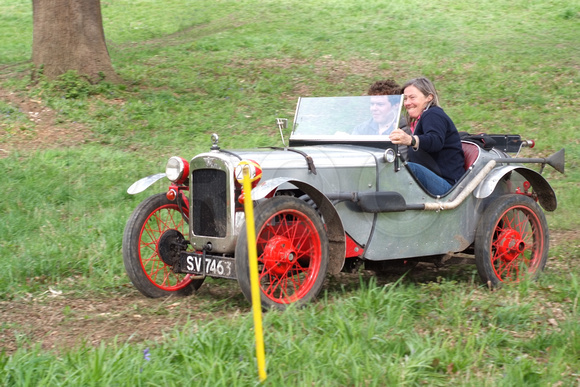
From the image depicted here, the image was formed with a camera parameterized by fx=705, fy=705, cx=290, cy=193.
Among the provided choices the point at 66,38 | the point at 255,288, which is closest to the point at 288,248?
the point at 255,288

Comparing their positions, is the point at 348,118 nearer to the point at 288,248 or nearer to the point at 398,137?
the point at 398,137

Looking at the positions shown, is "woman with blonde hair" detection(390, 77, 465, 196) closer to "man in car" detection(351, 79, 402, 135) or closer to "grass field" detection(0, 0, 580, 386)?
"man in car" detection(351, 79, 402, 135)

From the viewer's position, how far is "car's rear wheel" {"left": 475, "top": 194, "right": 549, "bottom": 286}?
18.1 feet

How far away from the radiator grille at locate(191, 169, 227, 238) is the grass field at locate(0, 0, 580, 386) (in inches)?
22.4

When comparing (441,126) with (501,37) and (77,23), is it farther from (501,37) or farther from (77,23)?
(501,37)

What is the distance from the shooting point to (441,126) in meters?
5.57

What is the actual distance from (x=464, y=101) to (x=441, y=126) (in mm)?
7731

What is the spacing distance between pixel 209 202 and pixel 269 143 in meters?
5.98

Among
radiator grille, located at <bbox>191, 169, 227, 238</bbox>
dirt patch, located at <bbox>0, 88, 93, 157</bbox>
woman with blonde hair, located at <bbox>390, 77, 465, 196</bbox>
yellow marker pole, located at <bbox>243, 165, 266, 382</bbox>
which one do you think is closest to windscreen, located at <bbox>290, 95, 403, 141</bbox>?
woman with blonde hair, located at <bbox>390, 77, 465, 196</bbox>

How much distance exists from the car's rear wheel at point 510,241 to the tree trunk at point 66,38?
27.7 feet

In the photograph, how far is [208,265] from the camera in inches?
190

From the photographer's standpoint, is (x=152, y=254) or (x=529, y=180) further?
(x=529, y=180)

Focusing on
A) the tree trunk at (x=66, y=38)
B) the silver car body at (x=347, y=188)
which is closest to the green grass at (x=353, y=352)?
the silver car body at (x=347, y=188)

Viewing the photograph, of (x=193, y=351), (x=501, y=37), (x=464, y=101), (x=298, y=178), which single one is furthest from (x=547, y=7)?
(x=193, y=351)
